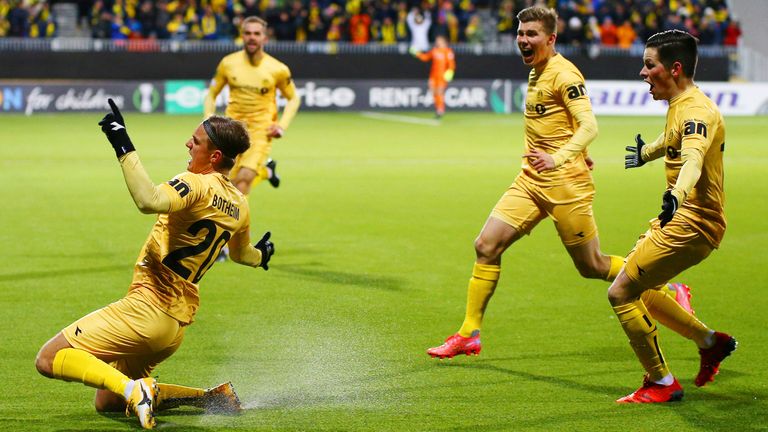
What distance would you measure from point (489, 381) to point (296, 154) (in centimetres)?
1487

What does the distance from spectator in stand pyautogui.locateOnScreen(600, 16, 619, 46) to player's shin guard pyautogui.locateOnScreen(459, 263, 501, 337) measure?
2821 centimetres

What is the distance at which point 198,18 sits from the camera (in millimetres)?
32781

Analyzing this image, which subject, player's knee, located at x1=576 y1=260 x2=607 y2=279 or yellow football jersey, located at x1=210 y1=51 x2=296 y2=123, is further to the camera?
yellow football jersey, located at x1=210 y1=51 x2=296 y2=123

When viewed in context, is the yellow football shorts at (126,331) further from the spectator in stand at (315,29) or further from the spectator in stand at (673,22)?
the spectator in stand at (673,22)

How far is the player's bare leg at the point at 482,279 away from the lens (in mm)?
7375

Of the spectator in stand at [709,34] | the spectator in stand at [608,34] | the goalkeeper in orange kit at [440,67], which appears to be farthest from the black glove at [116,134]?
the spectator in stand at [709,34]

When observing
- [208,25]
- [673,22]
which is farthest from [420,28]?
[673,22]

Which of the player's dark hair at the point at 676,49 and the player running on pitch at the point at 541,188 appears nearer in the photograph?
the player's dark hair at the point at 676,49

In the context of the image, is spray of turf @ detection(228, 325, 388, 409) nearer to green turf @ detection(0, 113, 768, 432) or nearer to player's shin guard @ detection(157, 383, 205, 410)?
green turf @ detection(0, 113, 768, 432)

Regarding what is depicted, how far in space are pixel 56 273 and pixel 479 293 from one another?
14.9 feet

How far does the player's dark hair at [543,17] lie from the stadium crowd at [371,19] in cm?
2560

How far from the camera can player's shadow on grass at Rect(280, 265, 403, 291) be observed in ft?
32.5

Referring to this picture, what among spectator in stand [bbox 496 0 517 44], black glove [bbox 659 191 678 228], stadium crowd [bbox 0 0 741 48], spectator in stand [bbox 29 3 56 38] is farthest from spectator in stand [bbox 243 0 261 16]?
black glove [bbox 659 191 678 228]

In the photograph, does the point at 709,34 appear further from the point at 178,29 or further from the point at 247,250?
the point at 247,250
